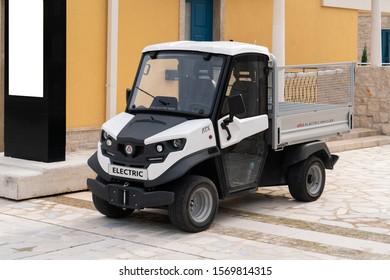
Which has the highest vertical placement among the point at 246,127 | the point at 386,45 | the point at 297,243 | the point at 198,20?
the point at 386,45

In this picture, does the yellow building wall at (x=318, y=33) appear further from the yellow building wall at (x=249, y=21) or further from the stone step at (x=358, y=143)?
the stone step at (x=358, y=143)

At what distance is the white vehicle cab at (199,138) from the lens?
24.2ft

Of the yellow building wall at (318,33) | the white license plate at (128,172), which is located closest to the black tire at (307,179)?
the white license plate at (128,172)

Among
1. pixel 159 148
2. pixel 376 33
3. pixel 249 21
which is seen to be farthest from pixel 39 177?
pixel 376 33

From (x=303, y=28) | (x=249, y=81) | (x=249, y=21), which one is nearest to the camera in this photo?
(x=249, y=81)

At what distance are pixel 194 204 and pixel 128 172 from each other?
75 cm

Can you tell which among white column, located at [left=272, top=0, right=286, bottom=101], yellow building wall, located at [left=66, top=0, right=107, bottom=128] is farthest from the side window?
white column, located at [left=272, top=0, right=286, bottom=101]

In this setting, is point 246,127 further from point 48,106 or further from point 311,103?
point 48,106

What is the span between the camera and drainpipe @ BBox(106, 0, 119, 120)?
11.9 m

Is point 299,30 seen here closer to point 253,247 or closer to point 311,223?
point 311,223

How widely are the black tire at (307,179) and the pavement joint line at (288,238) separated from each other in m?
0.77

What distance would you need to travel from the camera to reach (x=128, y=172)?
7484 mm

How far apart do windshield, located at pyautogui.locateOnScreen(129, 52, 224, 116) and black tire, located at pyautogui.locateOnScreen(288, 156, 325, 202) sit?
1808mm
